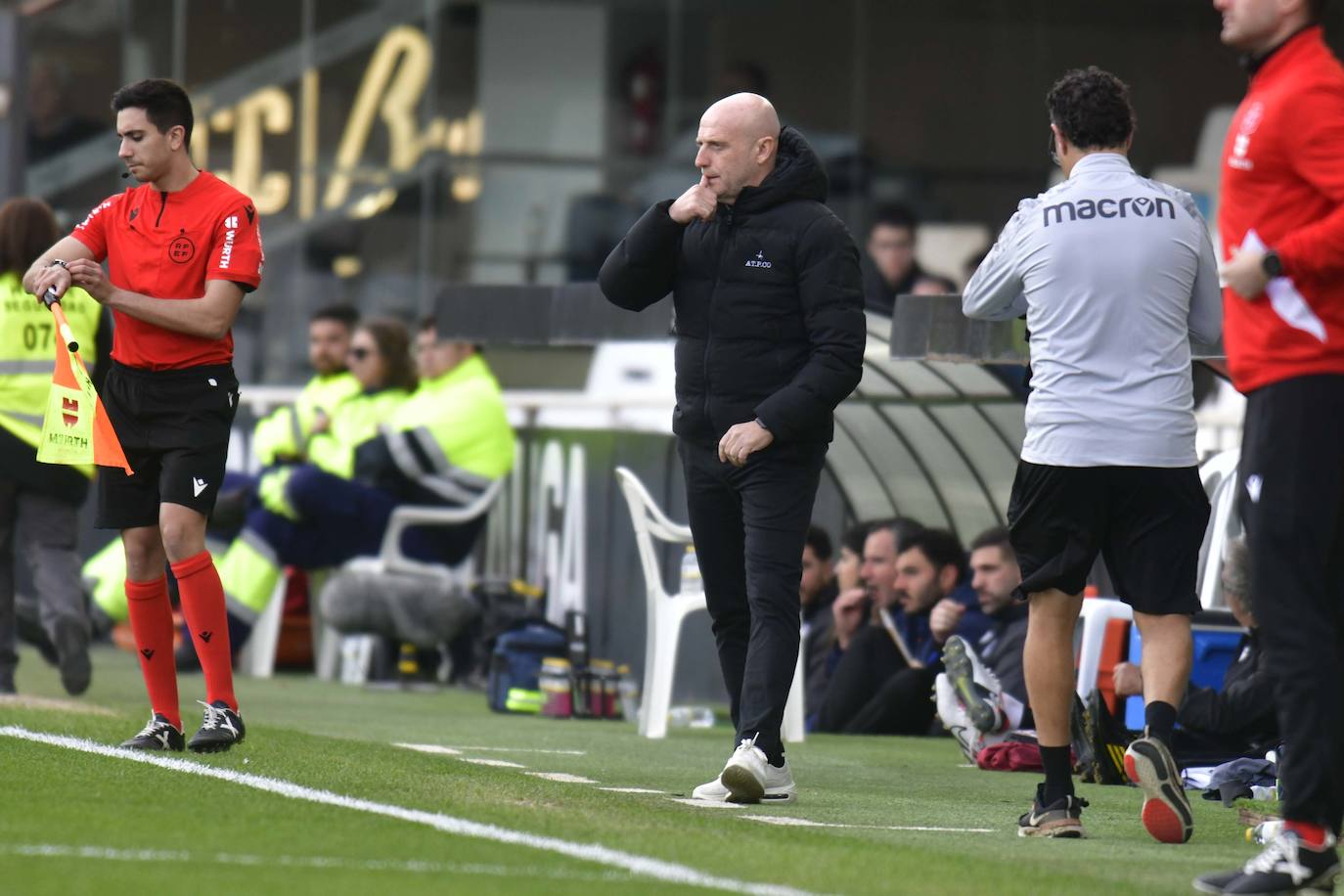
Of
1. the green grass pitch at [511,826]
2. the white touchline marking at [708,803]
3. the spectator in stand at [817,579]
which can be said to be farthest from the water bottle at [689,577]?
the white touchline marking at [708,803]

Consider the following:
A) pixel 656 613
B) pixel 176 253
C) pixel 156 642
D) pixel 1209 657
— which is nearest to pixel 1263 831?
pixel 1209 657

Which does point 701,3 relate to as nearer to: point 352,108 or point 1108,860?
point 352,108

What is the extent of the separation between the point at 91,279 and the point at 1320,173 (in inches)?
145

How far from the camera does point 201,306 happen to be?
7.75 meters

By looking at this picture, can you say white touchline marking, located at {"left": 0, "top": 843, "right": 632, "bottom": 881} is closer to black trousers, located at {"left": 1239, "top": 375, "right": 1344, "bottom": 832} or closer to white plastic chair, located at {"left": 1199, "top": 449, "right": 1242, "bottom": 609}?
black trousers, located at {"left": 1239, "top": 375, "right": 1344, "bottom": 832}

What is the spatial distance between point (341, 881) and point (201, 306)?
9.56ft

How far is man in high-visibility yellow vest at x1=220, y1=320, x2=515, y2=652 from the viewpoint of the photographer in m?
13.5

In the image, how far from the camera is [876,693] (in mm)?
10953

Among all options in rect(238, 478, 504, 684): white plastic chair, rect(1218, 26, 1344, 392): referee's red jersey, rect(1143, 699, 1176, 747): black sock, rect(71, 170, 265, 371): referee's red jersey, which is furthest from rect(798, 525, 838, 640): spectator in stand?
rect(1218, 26, 1344, 392): referee's red jersey

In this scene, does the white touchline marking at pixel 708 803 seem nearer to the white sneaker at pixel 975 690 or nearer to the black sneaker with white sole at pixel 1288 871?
the black sneaker with white sole at pixel 1288 871

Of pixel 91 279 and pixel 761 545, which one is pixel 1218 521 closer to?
pixel 761 545

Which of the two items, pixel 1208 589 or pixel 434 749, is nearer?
pixel 434 749

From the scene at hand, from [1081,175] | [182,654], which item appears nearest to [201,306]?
[1081,175]

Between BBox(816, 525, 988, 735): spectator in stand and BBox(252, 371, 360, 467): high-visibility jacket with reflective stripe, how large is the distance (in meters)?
4.06
